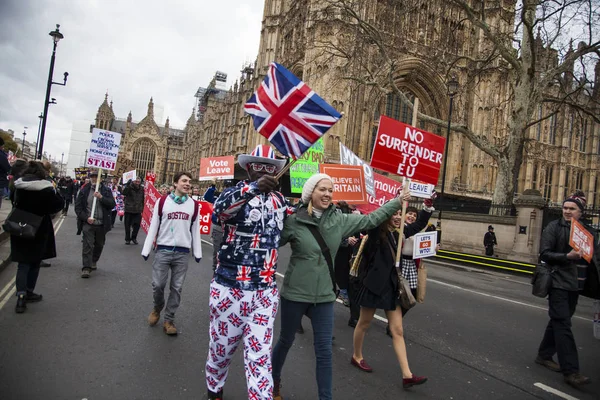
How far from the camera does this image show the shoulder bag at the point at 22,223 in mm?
4922

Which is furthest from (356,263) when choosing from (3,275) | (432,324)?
(3,275)

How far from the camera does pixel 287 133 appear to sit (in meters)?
3.68

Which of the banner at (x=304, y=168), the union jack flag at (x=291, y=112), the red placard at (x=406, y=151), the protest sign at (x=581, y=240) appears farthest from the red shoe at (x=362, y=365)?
the banner at (x=304, y=168)

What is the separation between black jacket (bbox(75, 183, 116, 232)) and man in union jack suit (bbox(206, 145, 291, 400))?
5663mm

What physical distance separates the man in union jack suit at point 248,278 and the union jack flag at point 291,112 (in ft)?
2.99

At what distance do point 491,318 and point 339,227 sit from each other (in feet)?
16.7

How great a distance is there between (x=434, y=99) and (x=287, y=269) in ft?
118

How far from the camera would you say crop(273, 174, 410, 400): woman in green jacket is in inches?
115

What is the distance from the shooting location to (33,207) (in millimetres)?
5141

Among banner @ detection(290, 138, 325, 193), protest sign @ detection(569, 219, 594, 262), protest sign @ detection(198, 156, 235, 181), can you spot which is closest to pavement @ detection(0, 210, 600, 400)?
protest sign @ detection(569, 219, 594, 262)

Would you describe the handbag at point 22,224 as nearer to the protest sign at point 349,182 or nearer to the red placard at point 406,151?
the protest sign at point 349,182

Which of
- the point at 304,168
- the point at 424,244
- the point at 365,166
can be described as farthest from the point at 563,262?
the point at 304,168

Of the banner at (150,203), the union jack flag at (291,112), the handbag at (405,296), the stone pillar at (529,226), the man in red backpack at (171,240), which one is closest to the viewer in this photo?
the union jack flag at (291,112)

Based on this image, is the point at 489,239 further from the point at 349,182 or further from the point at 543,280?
the point at 543,280
